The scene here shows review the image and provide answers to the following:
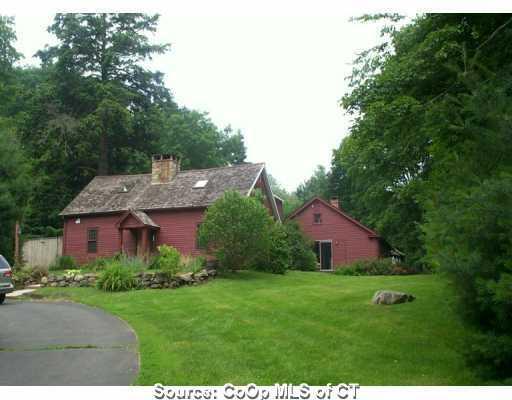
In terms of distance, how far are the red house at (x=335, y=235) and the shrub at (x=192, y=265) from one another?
12950mm

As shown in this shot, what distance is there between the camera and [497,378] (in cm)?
557

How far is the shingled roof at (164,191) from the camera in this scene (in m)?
26.2

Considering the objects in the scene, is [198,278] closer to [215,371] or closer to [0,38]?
[215,371]

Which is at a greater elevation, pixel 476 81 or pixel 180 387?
pixel 476 81

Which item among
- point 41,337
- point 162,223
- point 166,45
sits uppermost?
point 166,45

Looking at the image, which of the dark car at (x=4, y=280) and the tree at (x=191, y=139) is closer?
the dark car at (x=4, y=280)

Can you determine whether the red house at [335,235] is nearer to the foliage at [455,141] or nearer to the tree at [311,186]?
the foliage at [455,141]

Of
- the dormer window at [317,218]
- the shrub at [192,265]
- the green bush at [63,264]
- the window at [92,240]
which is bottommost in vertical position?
the green bush at [63,264]

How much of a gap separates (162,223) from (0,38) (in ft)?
81.7

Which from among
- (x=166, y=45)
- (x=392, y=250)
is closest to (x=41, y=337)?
(x=392, y=250)

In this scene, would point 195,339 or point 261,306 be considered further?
point 261,306

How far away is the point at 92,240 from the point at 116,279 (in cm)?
1176

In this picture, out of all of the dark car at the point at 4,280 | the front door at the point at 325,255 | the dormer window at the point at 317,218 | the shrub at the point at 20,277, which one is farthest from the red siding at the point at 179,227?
the dark car at the point at 4,280

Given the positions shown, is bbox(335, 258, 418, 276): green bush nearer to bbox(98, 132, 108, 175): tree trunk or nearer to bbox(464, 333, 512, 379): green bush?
bbox(98, 132, 108, 175): tree trunk
